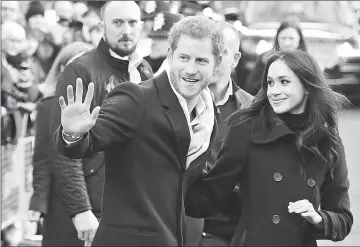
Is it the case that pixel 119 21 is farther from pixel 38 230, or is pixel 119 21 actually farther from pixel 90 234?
pixel 38 230

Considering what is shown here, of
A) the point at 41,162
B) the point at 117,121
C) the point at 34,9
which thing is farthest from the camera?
the point at 34,9

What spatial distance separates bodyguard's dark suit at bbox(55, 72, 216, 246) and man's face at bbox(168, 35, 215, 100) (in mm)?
40

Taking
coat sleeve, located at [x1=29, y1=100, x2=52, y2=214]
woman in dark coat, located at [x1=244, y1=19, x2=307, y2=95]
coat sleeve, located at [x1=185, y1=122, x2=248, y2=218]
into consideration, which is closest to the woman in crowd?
coat sleeve, located at [x1=29, y1=100, x2=52, y2=214]

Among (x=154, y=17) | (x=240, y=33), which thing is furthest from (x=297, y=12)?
(x=154, y=17)

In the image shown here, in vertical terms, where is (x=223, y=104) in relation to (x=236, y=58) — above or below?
below

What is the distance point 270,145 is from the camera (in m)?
2.50

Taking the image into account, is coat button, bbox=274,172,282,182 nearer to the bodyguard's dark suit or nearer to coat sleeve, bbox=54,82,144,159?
the bodyguard's dark suit

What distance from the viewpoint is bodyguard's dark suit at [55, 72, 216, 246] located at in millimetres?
2299

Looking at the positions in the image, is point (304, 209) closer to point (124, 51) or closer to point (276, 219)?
point (276, 219)

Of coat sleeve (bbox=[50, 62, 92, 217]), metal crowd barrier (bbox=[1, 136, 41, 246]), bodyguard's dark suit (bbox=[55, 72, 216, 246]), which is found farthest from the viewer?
metal crowd barrier (bbox=[1, 136, 41, 246])

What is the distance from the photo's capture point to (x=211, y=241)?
9.53ft

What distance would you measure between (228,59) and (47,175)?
2.87ft

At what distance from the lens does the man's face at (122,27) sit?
294 cm

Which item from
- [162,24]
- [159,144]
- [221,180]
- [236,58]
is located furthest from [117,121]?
[162,24]
